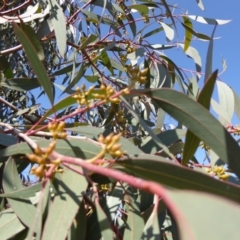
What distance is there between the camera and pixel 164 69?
229cm

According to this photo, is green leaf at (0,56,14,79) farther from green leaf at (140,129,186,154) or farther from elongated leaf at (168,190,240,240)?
elongated leaf at (168,190,240,240)

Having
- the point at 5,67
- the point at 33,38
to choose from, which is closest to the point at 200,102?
the point at 33,38

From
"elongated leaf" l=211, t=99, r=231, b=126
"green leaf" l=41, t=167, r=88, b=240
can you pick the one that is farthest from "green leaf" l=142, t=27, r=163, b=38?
"green leaf" l=41, t=167, r=88, b=240

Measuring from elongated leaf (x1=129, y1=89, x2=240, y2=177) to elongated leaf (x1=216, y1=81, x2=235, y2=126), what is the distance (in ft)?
2.73

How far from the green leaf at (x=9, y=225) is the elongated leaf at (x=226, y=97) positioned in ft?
3.24

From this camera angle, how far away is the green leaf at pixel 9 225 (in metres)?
1.15

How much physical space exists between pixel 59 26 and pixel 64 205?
1125mm

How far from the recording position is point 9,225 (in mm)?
1176

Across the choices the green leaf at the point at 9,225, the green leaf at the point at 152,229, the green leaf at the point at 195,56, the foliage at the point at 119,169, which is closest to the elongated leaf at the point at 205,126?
the foliage at the point at 119,169

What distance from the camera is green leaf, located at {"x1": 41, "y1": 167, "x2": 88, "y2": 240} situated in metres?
0.88

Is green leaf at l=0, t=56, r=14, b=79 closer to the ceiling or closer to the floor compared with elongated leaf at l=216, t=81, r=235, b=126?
closer to the ceiling

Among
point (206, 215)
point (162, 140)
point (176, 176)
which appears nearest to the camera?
point (206, 215)

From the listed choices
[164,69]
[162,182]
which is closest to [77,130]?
[162,182]

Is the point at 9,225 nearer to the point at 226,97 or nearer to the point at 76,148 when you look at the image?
the point at 76,148
